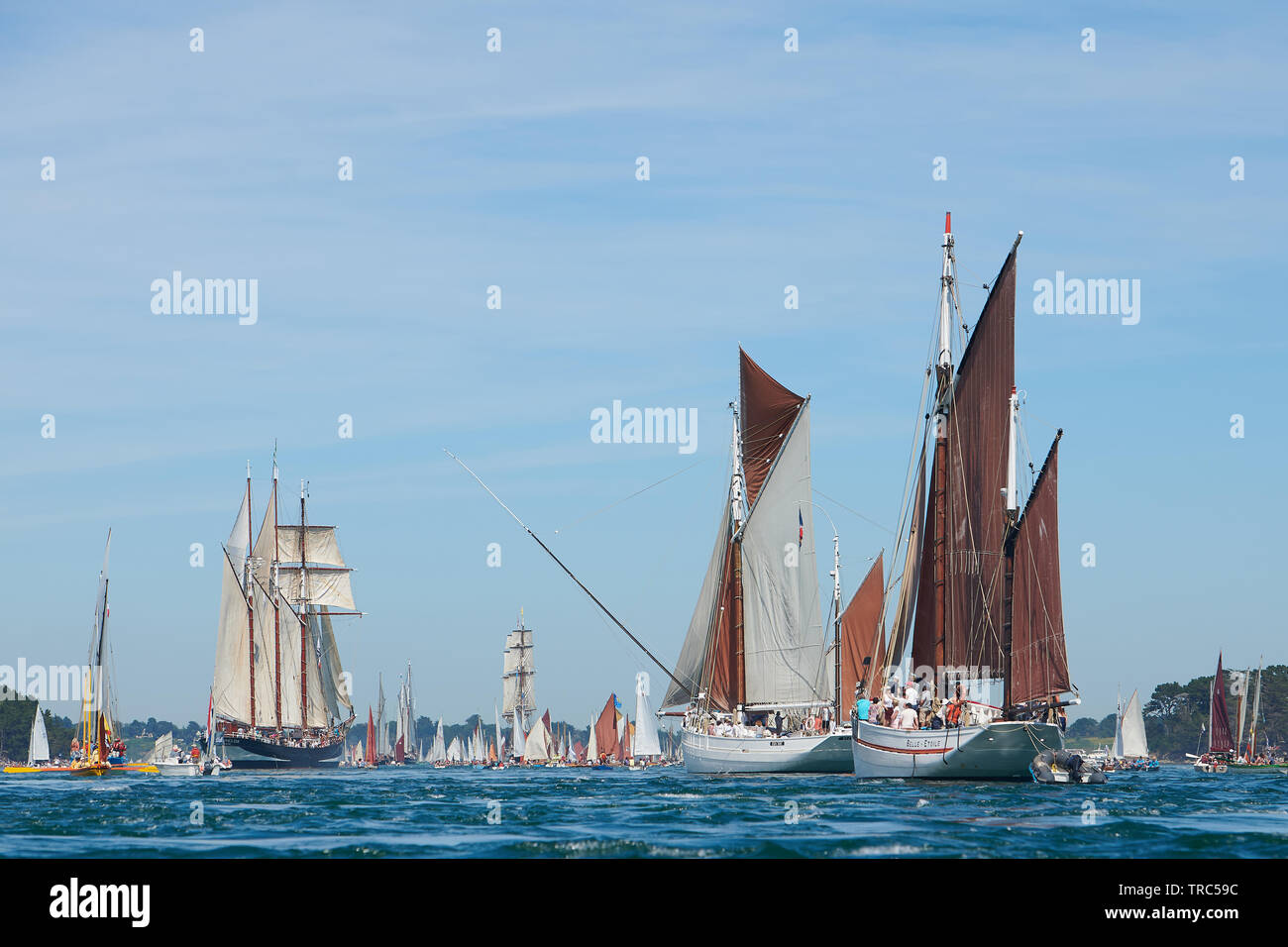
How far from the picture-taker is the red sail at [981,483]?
220 ft

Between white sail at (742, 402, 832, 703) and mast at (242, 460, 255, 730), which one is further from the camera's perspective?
mast at (242, 460, 255, 730)

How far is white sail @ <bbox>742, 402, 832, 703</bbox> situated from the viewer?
88.1 metres

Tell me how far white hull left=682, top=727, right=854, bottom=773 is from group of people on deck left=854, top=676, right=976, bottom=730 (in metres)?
16.3

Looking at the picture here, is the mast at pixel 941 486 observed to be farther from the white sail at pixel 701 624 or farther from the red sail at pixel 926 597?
the white sail at pixel 701 624

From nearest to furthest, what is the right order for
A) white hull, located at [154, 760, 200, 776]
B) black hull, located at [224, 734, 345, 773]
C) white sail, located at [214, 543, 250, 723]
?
white hull, located at [154, 760, 200, 776] < white sail, located at [214, 543, 250, 723] < black hull, located at [224, 734, 345, 773]

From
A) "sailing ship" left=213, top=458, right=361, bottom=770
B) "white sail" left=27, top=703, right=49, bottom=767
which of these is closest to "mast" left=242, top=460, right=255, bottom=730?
"sailing ship" left=213, top=458, right=361, bottom=770

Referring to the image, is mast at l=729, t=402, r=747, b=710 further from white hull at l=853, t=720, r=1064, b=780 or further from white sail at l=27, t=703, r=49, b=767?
white sail at l=27, t=703, r=49, b=767

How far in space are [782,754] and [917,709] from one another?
19.9 meters

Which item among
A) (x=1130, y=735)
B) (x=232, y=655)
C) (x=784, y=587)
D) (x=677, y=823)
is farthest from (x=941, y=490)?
(x=1130, y=735)

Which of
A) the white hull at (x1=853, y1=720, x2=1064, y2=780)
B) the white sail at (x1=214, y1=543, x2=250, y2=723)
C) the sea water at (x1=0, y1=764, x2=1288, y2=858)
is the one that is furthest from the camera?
the white sail at (x1=214, y1=543, x2=250, y2=723)

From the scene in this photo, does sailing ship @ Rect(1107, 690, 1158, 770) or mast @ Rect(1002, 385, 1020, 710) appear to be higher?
mast @ Rect(1002, 385, 1020, 710)

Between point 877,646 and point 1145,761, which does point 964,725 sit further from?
point 1145,761
